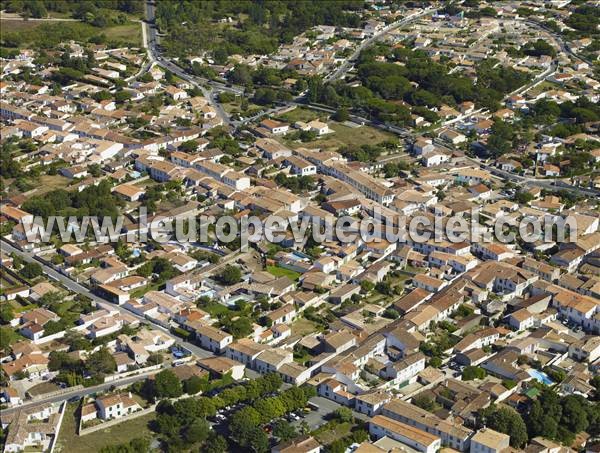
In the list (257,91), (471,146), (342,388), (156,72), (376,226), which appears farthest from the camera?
(156,72)

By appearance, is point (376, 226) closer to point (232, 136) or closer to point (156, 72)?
point (232, 136)

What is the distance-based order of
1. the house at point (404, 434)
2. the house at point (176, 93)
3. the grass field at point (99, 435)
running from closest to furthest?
the house at point (404, 434) → the grass field at point (99, 435) → the house at point (176, 93)

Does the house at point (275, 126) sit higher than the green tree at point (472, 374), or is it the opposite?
the green tree at point (472, 374)

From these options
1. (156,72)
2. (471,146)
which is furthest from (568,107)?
(156,72)

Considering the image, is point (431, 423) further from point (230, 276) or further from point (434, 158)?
point (434, 158)

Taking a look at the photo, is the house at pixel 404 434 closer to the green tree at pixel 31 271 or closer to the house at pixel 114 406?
the house at pixel 114 406

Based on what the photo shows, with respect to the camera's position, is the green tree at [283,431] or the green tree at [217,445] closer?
the green tree at [217,445]

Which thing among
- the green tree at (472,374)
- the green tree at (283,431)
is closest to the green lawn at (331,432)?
the green tree at (283,431)
